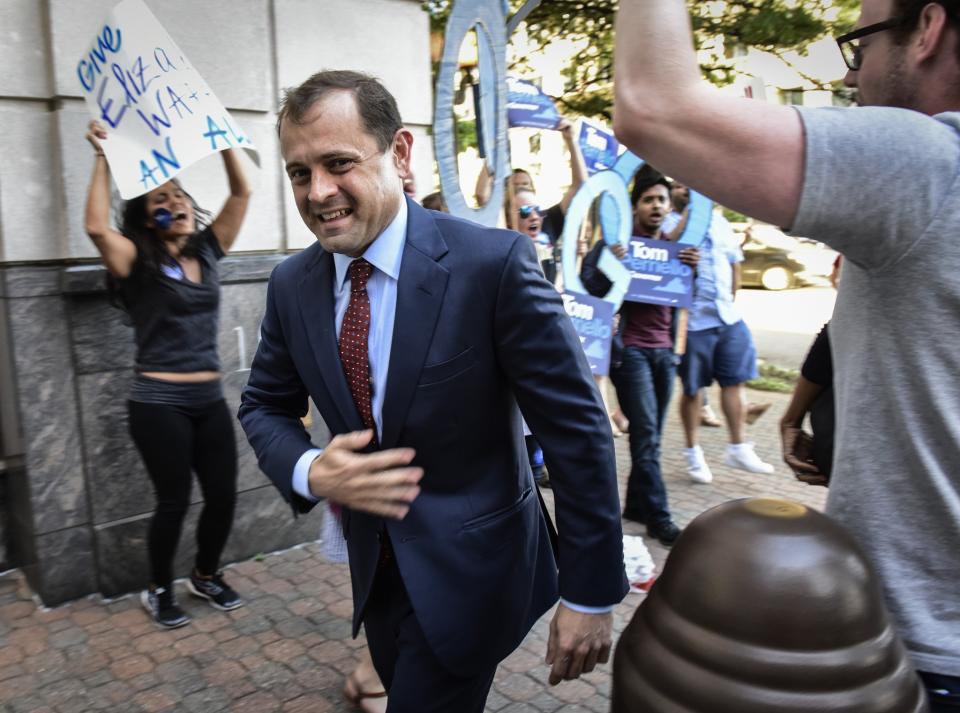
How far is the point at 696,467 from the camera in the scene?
634 cm

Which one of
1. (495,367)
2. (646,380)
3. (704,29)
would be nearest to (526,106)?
(646,380)

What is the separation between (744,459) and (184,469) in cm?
439

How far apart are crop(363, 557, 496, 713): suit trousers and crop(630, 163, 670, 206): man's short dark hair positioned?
13.4ft

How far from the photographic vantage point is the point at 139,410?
12.6 feet

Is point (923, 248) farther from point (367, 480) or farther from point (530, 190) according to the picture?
point (530, 190)

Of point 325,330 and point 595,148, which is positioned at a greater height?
point 595,148

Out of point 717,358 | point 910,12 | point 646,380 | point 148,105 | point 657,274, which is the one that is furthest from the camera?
point 717,358

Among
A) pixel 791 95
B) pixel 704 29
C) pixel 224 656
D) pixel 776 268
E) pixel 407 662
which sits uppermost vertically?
pixel 704 29

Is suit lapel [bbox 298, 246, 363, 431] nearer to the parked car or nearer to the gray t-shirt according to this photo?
the gray t-shirt

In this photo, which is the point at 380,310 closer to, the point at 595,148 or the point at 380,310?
the point at 380,310

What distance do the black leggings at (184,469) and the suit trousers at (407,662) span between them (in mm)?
1991

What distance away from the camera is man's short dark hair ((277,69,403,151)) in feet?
6.50

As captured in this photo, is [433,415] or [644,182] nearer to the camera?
[433,415]

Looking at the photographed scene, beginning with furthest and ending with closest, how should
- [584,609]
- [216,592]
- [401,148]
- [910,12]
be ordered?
[216,592]
[401,148]
[584,609]
[910,12]
